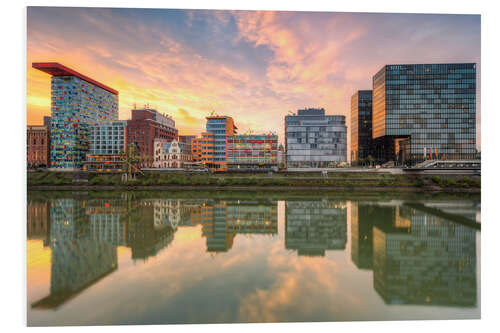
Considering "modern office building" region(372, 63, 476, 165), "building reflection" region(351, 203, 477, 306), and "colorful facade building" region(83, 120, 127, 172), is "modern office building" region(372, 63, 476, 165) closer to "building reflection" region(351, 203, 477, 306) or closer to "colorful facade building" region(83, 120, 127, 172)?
"building reflection" region(351, 203, 477, 306)

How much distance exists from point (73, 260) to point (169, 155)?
68.9 meters

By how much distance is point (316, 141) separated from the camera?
88188mm

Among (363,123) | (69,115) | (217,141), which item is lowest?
(217,141)

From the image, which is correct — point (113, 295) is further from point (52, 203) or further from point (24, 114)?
point (52, 203)

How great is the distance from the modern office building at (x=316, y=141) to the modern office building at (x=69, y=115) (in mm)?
84165

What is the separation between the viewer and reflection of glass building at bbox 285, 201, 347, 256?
54.2ft

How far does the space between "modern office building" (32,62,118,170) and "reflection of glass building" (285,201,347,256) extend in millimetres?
88556

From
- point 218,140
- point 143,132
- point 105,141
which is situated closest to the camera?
point 218,140

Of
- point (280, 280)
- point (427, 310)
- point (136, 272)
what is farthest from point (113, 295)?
point (427, 310)

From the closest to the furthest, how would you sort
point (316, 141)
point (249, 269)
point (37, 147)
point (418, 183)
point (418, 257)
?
point (249, 269) → point (418, 257) → point (418, 183) → point (37, 147) → point (316, 141)

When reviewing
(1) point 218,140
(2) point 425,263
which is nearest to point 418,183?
(2) point 425,263

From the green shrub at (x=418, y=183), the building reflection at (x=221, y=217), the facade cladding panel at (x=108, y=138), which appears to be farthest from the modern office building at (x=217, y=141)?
the green shrub at (x=418, y=183)

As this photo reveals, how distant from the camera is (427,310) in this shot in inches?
389

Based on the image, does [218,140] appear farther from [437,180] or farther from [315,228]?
[437,180]
